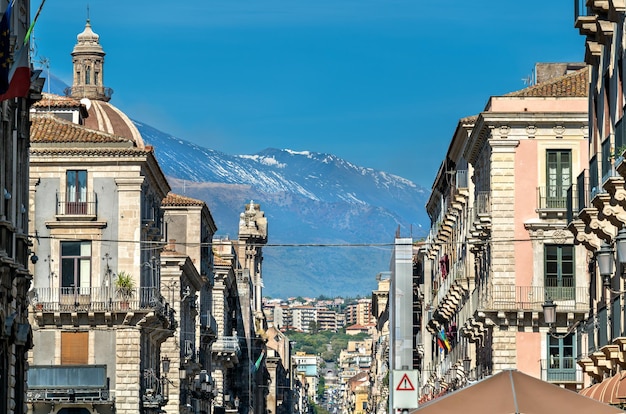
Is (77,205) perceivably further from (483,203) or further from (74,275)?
(483,203)

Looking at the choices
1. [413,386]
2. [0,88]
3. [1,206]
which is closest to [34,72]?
[1,206]

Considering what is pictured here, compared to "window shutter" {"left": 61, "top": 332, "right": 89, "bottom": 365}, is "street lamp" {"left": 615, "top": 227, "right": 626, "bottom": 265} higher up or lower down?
higher up

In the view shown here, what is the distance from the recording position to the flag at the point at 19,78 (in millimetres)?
36656

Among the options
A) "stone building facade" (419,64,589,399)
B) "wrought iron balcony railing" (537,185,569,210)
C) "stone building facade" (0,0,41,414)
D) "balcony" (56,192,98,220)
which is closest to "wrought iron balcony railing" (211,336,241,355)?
"balcony" (56,192,98,220)

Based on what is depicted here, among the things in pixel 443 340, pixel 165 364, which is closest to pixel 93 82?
pixel 165 364

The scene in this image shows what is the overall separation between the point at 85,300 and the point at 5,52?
122 ft

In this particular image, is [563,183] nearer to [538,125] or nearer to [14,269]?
[538,125]

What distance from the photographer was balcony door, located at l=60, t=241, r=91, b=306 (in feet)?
241

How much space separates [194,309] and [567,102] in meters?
37.6

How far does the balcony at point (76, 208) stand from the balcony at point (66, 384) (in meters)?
5.84

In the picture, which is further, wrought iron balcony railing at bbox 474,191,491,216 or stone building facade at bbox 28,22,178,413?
stone building facade at bbox 28,22,178,413

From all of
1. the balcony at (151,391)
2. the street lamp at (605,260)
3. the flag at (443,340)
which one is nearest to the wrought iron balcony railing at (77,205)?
the balcony at (151,391)

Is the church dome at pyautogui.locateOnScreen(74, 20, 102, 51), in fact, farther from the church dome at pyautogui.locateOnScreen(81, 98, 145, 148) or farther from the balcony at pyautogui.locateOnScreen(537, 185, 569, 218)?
the balcony at pyautogui.locateOnScreen(537, 185, 569, 218)

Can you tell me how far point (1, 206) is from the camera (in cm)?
4009
